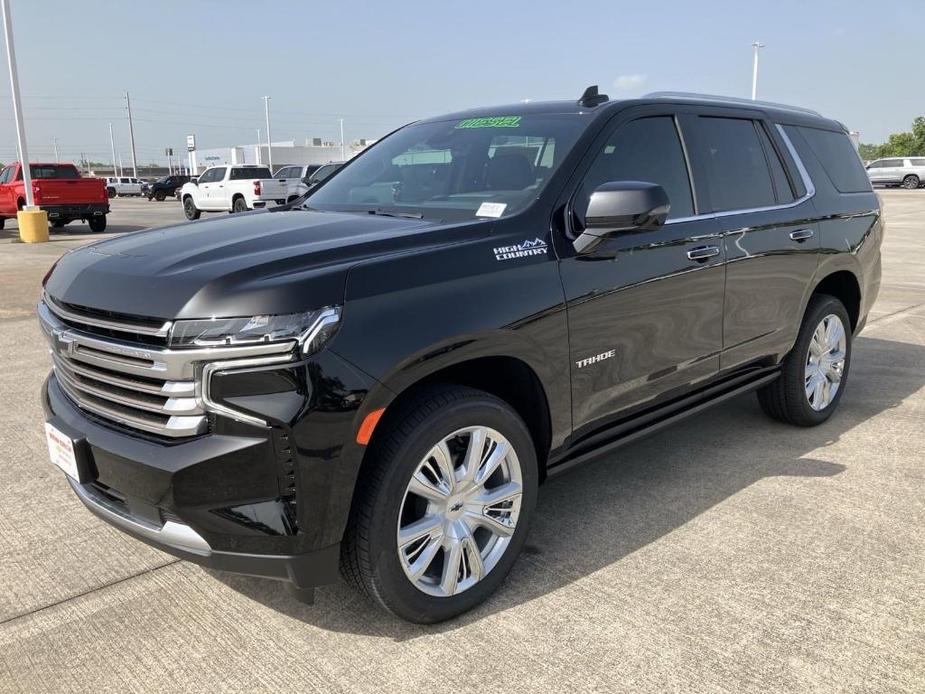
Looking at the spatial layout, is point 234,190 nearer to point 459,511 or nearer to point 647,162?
point 647,162

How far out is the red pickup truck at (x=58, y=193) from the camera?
20203 mm

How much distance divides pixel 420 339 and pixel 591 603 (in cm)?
122

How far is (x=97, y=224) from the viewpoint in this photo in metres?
21.9

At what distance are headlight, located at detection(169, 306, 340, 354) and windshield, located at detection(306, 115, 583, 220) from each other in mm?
1070

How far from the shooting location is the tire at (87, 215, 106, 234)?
21509 millimetres

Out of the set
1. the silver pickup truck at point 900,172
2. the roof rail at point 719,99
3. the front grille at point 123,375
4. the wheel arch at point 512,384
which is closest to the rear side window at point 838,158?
the roof rail at point 719,99

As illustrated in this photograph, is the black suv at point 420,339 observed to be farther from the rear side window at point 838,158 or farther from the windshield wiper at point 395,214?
the rear side window at point 838,158

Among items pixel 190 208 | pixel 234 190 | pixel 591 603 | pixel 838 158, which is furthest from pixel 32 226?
pixel 591 603

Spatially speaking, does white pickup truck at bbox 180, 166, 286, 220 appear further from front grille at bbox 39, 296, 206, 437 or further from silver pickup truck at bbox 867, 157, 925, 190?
silver pickup truck at bbox 867, 157, 925, 190

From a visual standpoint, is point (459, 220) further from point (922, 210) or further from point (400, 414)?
point (922, 210)

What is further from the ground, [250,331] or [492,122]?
[492,122]

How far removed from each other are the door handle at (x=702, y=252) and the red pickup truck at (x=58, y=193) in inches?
789

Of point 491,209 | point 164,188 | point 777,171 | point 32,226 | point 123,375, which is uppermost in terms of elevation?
point 777,171

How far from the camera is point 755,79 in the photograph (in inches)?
1913
